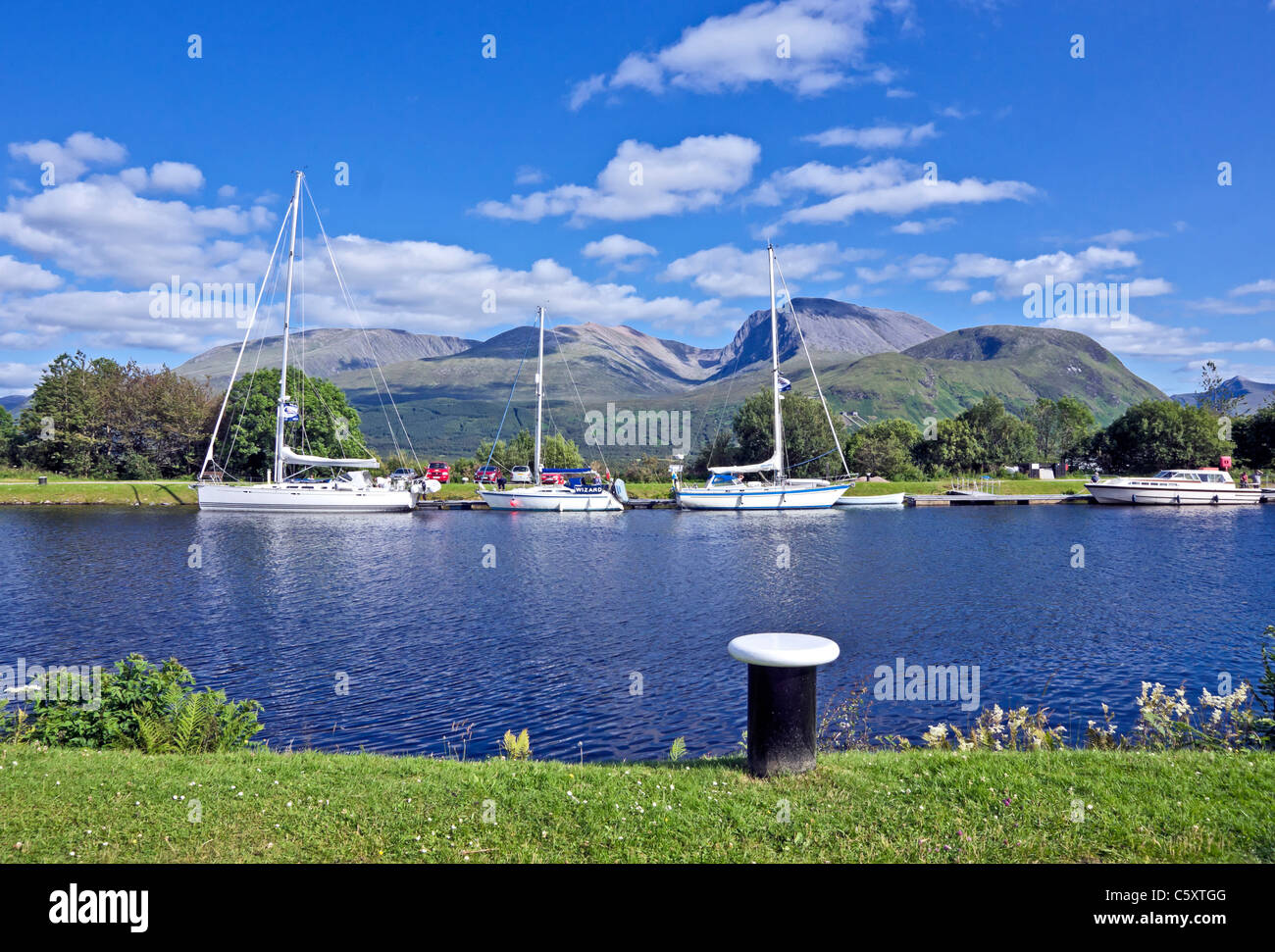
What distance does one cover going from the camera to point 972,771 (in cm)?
891

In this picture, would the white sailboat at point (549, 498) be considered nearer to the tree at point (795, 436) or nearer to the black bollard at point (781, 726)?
the tree at point (795, 436)

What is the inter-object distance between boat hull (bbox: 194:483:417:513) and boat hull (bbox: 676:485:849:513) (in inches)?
1176

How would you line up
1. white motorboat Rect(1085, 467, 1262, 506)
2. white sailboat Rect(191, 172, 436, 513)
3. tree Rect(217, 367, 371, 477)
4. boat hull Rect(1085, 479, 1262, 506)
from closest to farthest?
white sailboat Rect(191, 172, 436, 513) < boat hull Rect(1085, 479, 1262, 506) < white motorboat Rect(1085, 467, 1262, 506) < tree Rect(217, 367, 371, 477)

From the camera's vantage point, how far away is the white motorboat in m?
86.6

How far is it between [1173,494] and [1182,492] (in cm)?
121

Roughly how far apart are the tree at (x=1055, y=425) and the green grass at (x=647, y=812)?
135186mm

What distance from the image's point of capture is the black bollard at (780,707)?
→ 829cm

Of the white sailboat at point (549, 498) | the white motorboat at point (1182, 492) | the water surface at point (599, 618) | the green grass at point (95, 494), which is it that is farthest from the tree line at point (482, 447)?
the water surface at point (599, 618)

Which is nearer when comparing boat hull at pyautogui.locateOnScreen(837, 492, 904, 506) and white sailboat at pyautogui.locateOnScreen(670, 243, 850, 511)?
white sailboat at pyautogui.locateOnScreen(670, 243, 850, 511)

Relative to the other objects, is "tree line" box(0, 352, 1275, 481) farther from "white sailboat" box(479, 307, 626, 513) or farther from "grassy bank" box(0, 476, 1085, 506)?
"white sailboat" box(479, 307, 626, 513)

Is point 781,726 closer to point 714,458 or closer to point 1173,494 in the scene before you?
point 1173,494

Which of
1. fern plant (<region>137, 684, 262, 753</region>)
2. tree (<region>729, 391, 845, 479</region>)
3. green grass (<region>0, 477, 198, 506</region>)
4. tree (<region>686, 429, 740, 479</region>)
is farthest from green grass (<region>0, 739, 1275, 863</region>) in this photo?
tree (<region>686, 429, 740, 479</region>)
